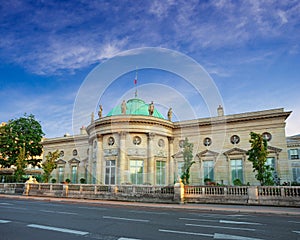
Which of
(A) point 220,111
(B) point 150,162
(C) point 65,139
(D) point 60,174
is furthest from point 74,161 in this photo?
(A) point 220,111

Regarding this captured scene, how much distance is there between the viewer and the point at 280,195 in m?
19.6

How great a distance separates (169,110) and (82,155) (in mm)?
18597

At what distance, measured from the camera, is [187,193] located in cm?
2312

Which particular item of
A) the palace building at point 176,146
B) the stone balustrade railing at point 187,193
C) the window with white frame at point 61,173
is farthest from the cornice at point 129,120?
the window with white frame at point 61,173

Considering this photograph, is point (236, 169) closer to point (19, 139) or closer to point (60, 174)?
point (60, 174)

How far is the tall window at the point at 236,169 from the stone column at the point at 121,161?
46.9 ft

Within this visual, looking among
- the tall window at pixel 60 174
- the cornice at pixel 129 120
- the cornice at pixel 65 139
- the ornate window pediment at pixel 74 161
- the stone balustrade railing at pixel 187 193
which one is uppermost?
the cornice at pixel 129 120

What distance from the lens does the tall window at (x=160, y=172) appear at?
3579cm

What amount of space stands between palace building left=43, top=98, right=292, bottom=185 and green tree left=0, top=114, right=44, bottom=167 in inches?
766

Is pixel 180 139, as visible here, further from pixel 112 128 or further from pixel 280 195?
pixel 280 195

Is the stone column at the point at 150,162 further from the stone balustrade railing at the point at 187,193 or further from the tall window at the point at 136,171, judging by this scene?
the stone balustrade railing at the point at 187,193

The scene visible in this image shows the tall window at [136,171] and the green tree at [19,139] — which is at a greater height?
the green tree at [19,139]

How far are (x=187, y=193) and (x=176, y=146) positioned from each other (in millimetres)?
15764

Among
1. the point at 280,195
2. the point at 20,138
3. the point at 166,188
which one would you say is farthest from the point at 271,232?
the point at 20,138
